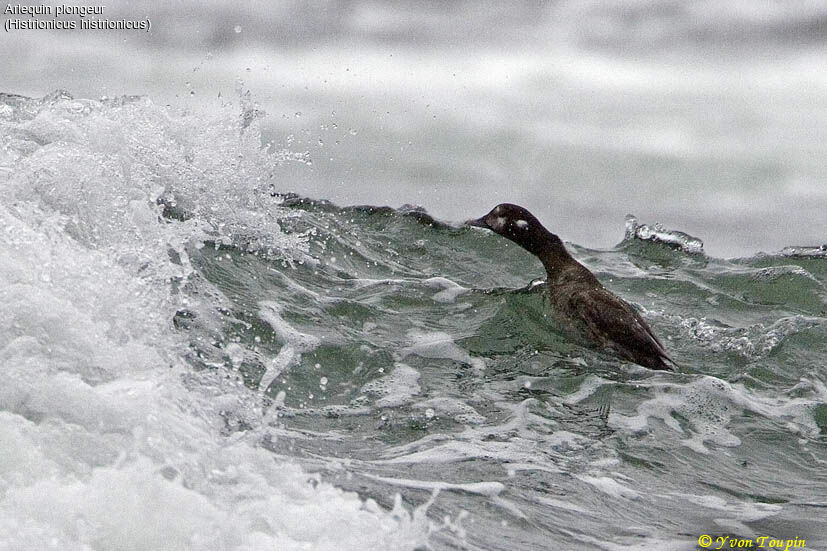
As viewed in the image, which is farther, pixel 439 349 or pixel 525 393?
pixel 439 349

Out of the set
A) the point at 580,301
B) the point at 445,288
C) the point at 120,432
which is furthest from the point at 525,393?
the point at 120,432

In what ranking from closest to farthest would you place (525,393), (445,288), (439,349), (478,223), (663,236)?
(525,393), (439,349), (445,288), (478,223), (663,236)

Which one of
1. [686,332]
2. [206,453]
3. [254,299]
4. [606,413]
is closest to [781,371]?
[686,332]

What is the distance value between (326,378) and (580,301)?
251cm

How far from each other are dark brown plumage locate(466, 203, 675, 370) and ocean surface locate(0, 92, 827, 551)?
16 cm

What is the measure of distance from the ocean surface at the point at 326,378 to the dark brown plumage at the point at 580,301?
0.16 metres

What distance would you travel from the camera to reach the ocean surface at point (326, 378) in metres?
3.67

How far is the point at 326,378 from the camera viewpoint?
19.4 ft

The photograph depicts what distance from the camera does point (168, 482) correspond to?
138 inches

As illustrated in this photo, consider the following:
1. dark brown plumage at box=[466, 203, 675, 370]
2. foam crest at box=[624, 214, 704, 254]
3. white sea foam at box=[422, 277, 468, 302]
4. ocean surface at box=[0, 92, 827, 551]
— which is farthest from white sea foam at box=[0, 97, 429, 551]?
foam crest at box=[624, 214, 704, 254]

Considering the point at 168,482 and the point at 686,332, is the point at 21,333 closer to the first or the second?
the point at 168,482

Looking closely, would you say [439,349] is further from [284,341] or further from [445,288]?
[445,288]

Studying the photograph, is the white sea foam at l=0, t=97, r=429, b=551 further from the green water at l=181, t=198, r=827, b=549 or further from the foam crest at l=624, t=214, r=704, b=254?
the foam crest at l=624, t=214, r=704, b=254

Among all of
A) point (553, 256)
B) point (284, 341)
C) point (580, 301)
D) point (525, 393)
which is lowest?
point (525, 393)
